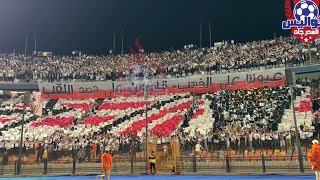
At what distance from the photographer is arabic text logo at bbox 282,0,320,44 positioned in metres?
37.8

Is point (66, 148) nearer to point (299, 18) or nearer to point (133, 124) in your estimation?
point (133, 124)

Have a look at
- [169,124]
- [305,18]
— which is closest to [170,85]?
[169,124]

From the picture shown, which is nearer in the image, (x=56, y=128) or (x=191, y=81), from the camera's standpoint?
(x=56, y=128)

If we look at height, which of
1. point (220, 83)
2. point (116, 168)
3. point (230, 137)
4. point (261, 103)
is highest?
point (220, 83)

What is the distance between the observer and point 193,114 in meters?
37.2

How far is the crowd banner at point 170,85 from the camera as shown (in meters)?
40.4

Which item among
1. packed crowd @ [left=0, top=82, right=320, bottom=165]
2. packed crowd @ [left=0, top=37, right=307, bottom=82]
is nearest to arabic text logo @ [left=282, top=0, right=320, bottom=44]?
packed crowd @ [left=0, top=37, right=307, bottom=82]

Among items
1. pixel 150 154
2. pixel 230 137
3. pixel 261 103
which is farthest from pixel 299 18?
pixel 150 154

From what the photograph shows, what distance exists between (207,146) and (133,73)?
2386cm

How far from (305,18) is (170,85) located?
1636 centimetres

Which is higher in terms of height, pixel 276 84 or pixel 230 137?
pixel 276 84

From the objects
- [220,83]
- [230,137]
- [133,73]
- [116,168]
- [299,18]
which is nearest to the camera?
[116,168]

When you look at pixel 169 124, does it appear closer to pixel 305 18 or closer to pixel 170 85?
pixel 170 85

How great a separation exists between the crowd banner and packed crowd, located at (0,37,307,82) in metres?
1.05
